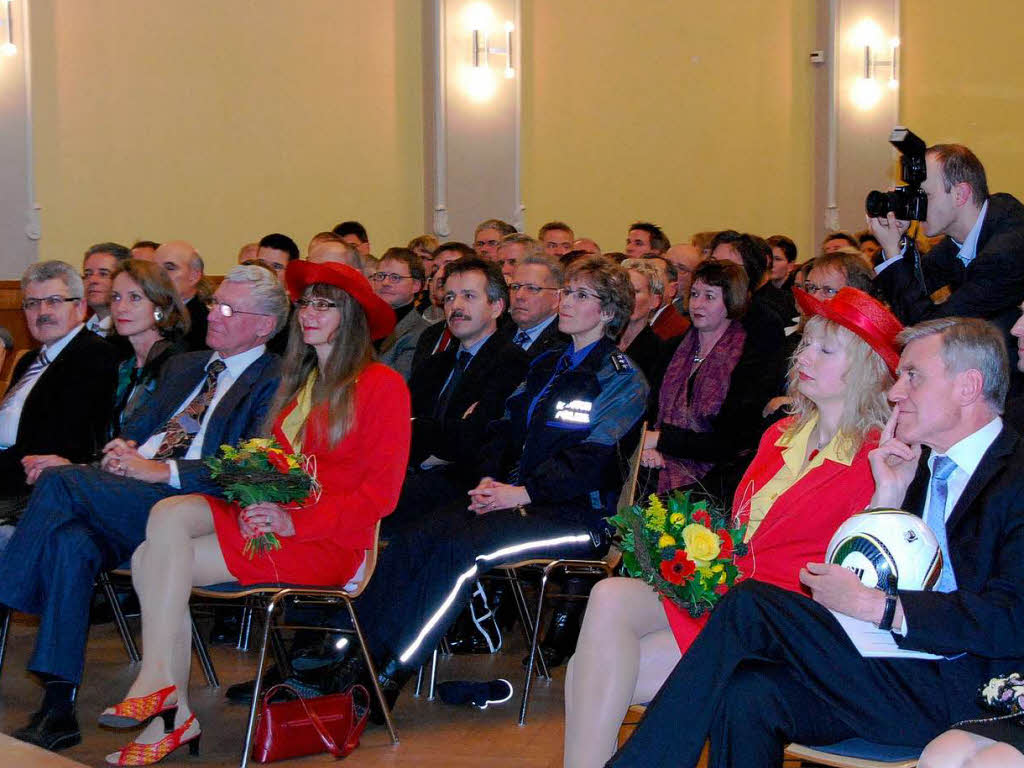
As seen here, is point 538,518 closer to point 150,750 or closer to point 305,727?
point 305,727

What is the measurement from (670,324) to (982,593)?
367cm

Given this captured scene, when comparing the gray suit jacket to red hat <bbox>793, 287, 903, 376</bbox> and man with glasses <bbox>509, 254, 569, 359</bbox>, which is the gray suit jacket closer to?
man with glasses <bbox>509, 254, 569, 359</bbox>

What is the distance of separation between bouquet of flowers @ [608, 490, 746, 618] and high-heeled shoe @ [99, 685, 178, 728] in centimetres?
139

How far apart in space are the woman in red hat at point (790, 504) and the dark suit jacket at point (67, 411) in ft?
7.83

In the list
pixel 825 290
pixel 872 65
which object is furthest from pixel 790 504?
pixel 872 65

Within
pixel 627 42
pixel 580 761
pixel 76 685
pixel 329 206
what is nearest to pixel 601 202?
pixel 627 42

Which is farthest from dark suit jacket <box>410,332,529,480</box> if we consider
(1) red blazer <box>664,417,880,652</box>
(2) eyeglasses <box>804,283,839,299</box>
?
(1) red blazer <box>664,417,880,652</box>

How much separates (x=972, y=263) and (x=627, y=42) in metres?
6.32

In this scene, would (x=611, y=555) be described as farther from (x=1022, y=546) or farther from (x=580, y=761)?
(x=1022, y=546)

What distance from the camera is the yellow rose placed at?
9.73ft

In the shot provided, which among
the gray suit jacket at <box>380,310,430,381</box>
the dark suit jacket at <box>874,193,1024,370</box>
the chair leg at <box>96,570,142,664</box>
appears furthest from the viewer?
the gray suit jacket at <box>380,310,430,381</box>

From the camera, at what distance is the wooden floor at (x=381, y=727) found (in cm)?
380

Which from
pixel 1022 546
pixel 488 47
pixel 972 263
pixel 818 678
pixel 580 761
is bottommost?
pixel 580 761

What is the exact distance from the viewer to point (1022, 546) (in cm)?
259
